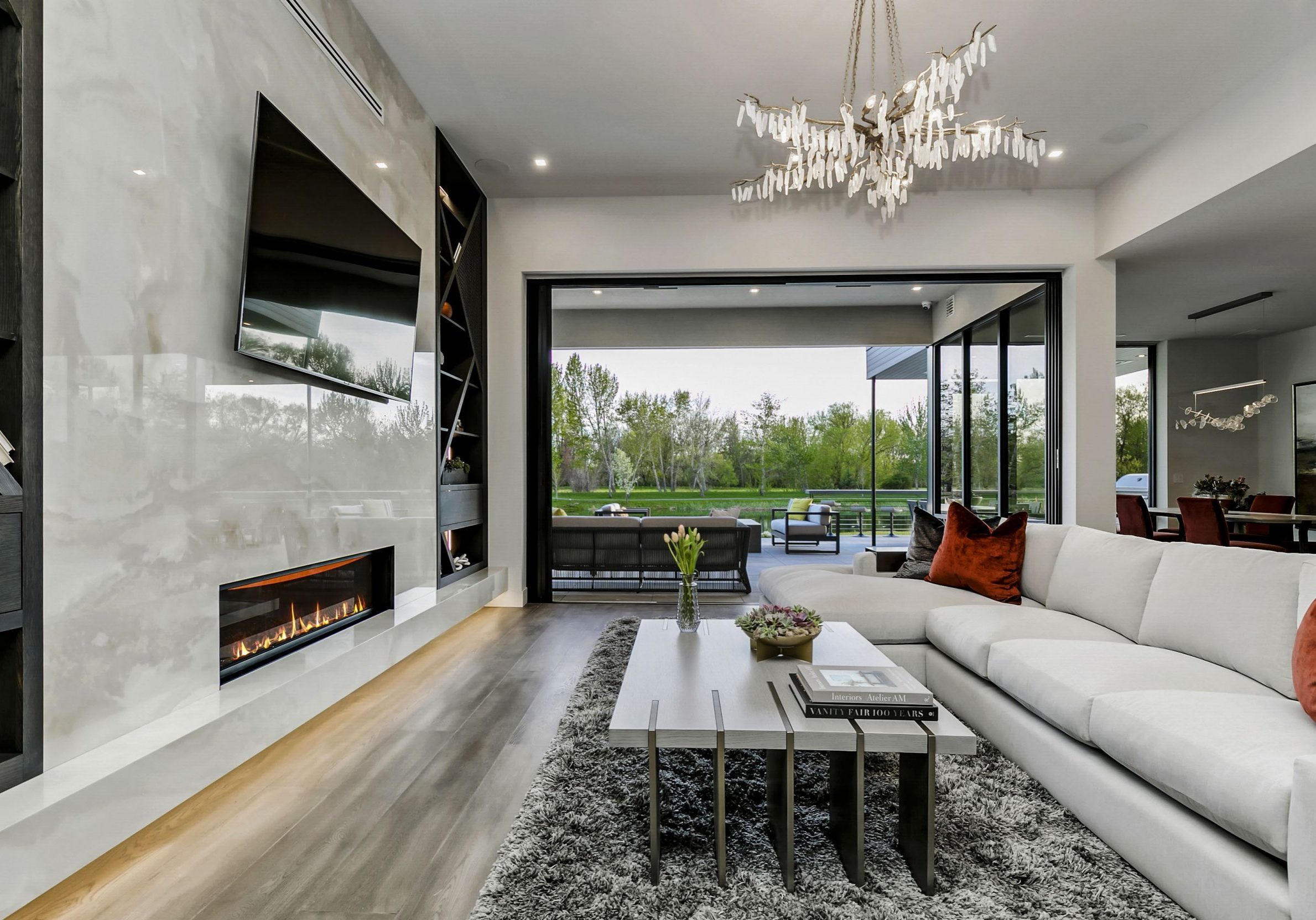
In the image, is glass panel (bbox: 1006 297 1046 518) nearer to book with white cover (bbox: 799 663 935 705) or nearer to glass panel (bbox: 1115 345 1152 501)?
book with white cover (bbox: 799 663 935 705)

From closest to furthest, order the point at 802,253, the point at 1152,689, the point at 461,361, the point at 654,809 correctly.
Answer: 1. the point at 654,809
2. the point at 1152,689
3. the point at 461,361
4. the point at 802,253

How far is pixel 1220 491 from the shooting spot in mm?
6871

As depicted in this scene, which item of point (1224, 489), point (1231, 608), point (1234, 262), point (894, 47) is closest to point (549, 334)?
point (894, 47)

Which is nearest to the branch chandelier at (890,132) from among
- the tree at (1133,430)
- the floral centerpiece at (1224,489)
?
the floral centerpiece at (1224,489)

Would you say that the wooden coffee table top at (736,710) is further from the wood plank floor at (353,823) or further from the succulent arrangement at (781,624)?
the wood plank floor at (353,823)

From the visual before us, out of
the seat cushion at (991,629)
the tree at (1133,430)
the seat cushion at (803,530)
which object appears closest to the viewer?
the seat cushion at (991,629)

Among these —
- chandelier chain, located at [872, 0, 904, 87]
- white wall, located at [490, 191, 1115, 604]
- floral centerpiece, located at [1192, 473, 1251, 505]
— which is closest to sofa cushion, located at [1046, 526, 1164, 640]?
white wall, located at [490, 191, 1115, 604]

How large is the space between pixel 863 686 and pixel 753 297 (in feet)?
19.7

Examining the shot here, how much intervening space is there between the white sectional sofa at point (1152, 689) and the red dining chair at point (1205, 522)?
2941 millimetres

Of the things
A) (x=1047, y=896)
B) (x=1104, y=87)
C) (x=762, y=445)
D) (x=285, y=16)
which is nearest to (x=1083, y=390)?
(x=1104, y=87)

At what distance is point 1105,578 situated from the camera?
2.86m

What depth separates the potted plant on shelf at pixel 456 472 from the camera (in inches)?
177

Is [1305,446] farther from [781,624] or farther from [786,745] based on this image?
[786,745]

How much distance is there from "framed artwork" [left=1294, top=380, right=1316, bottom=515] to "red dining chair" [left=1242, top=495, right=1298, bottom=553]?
1924 mm
